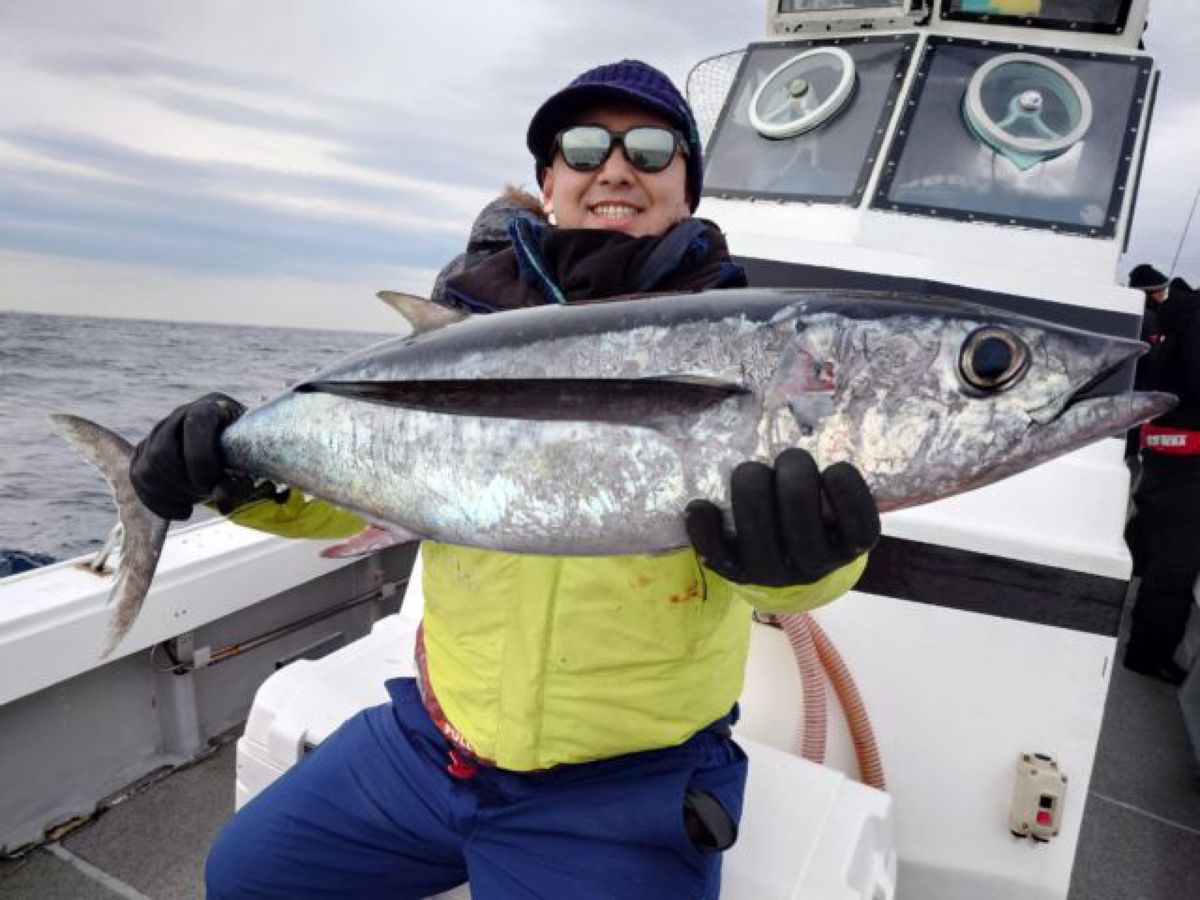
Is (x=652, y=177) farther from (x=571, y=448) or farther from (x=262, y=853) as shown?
(x=262, y=853)

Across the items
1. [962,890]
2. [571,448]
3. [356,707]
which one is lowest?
[962,890]

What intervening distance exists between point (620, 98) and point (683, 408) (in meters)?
1.31

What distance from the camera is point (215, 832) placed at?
145 inches

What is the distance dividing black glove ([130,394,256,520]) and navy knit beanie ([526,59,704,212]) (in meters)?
1.27

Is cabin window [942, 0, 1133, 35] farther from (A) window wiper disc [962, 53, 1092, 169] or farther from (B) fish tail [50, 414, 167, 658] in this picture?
(B) fish tail [50, 414, 167, 658]

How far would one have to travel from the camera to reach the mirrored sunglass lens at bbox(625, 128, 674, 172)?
7.65 feet

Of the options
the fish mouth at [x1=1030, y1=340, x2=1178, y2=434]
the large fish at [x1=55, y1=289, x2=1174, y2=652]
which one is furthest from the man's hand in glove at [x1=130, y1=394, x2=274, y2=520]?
the fish mouth at [x1=1030, y1=340, x2=1178, y2=434]

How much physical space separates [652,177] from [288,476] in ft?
4.35

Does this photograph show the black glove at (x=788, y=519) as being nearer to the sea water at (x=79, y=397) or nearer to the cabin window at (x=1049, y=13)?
the sea water at (x=79, y=397)

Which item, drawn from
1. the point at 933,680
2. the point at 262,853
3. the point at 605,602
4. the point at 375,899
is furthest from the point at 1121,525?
the point at 262,853

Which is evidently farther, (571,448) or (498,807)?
(498,807)

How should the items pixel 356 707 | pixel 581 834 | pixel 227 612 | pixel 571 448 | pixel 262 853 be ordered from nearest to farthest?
pixel 571 448 < pixel 581 834 < pixel 262 853 < pixel 356 707 < pixel 227 612

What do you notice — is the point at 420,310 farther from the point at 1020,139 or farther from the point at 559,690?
the point at 1020,139

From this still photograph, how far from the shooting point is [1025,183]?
448 centimetres
